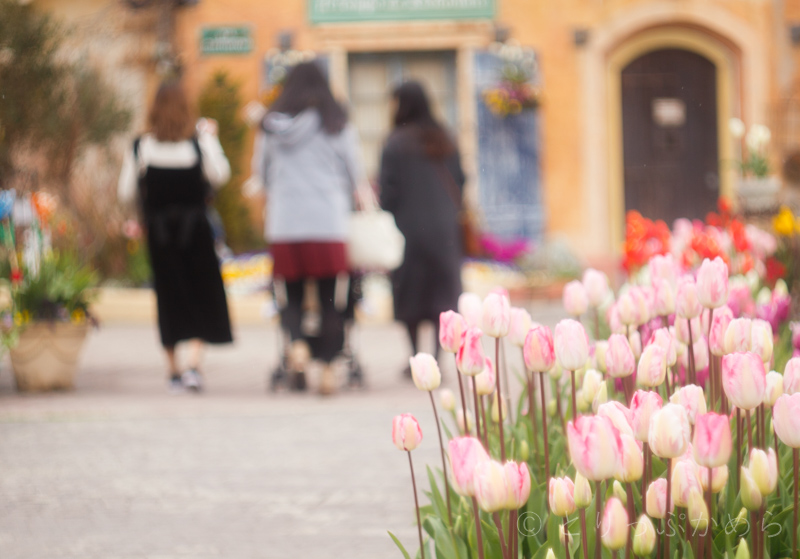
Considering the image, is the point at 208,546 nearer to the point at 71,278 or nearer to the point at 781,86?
the point at 71,278

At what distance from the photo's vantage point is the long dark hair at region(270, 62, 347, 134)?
6004 mm

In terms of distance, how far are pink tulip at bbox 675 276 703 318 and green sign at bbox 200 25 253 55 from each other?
40.1 ft

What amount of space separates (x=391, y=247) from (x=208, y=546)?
333 cm

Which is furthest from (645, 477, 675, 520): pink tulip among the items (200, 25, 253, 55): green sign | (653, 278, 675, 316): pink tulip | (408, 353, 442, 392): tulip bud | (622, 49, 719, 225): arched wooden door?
(622, 49, 719, 225): arched wooden door

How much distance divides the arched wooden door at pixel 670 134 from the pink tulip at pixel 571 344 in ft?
42.0

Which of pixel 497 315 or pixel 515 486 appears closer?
pixel 515 486

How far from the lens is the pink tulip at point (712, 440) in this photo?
1.37 meters

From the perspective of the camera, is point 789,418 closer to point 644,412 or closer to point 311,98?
point 644,412

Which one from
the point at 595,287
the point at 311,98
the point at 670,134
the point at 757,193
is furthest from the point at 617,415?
the point at 670,134

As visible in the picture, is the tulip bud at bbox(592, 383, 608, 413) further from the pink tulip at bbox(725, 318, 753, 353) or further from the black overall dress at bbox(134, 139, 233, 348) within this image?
the black overall dress at bbox(134, 139, 233, 348)

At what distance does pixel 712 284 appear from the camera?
2.02 m

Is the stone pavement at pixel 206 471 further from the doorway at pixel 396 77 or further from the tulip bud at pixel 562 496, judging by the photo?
the doorway at pixel 396 77

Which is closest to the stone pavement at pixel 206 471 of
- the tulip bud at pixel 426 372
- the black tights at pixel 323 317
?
the black tights at pixel 323 317

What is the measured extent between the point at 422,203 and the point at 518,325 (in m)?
4.14
